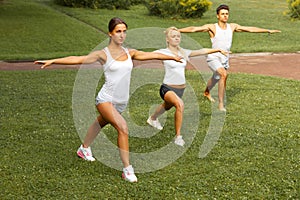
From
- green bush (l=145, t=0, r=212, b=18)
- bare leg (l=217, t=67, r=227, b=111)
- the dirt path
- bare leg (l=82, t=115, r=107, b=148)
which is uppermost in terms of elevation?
bare leg (l=82, t=115, r=107, b=148)

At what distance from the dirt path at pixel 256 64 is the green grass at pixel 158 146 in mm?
3507

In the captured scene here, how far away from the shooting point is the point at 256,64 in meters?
16.8

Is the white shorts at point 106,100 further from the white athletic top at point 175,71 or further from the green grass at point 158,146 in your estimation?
the white athletic top at point 175,71

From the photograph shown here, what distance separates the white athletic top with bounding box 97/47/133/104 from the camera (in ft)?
21.4

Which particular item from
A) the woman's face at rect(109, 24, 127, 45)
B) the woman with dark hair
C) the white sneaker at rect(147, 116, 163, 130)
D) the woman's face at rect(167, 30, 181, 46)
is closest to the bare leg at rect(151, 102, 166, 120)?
the white sneaker at rect(147, 116, 163, 130)

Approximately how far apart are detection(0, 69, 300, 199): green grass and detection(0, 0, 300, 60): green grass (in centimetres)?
779

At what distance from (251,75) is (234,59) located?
3504 mm

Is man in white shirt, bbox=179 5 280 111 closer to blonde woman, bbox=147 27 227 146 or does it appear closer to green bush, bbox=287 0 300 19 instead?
blonde woman, bbox=147 27 227 146

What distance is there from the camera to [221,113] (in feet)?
33.3

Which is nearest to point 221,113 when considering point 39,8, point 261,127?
point 261,127

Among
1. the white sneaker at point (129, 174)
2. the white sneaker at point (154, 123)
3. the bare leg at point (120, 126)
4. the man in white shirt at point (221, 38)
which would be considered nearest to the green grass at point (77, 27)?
the man in white shirt at point (221, 38)

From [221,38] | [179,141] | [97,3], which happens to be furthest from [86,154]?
[97,3]

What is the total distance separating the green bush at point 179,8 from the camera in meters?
25.6

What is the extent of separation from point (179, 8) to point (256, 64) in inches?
379
